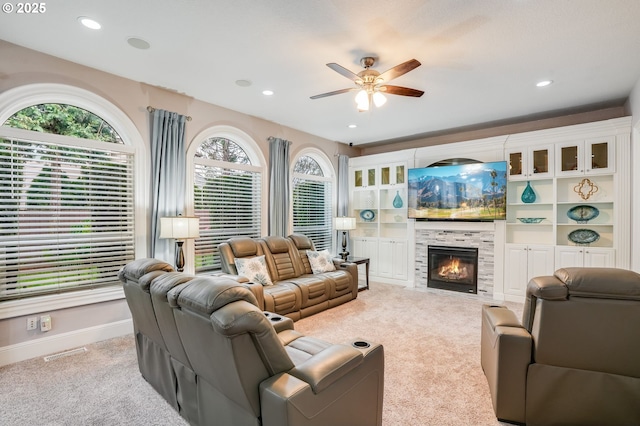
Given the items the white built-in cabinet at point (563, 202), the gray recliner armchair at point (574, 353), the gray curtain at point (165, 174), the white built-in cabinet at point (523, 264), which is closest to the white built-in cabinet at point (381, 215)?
the white built-in cabinet at point (523, 264)

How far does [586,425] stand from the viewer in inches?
74.4

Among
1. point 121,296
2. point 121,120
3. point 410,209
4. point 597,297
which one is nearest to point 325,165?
point 410,209

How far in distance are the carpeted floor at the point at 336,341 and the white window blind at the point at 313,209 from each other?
2.43m

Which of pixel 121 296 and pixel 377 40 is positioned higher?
pixel 377 40

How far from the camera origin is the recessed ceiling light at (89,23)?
8.39 ft

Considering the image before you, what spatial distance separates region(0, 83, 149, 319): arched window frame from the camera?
117 inches

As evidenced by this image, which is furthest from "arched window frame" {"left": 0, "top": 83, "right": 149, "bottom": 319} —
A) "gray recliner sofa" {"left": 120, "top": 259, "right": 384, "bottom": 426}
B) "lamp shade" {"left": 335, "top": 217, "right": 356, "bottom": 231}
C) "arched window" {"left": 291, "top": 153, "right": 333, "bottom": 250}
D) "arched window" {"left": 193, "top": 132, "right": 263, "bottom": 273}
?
"lamp shade" {"left": 335, "top": 217, "right": 356, "bottom": 231}

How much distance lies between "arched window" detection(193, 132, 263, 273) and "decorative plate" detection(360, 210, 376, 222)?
2.61 metres

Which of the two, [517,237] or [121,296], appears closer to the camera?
[121,296]

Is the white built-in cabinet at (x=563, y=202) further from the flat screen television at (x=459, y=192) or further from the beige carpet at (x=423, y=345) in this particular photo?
the beige carpet at (x=423, y=345)

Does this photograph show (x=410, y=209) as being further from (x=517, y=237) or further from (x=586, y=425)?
(x=586, y=425)

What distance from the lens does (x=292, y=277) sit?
473 centimetres

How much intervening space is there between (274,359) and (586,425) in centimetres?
198

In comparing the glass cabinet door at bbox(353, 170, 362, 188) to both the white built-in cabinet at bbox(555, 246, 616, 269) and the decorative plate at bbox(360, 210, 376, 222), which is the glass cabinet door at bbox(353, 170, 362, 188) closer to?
the decorative plate at bbox(360, 210, 376, 222)
